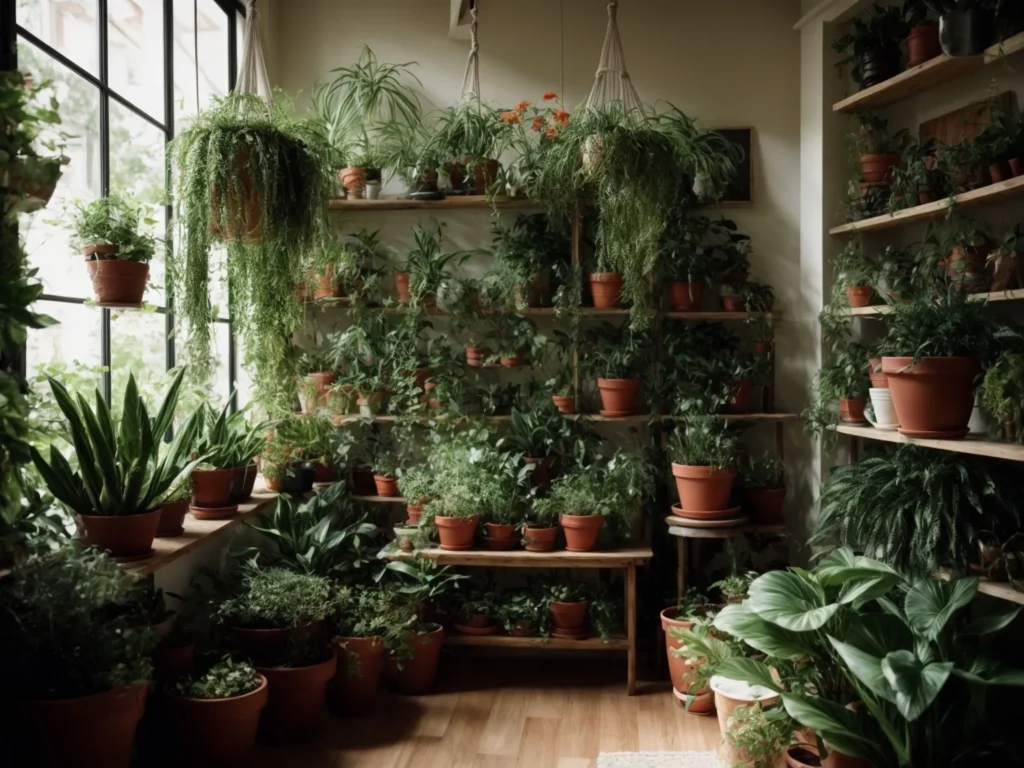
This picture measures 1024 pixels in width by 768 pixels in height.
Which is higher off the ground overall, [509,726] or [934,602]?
[934,602]

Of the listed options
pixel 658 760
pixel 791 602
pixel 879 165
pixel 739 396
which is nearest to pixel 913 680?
pixel 791 602

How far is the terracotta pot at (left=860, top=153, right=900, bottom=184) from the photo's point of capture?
4.21 meters

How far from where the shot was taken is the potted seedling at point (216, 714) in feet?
10.6

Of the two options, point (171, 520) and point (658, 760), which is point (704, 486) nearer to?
point (658, 760)

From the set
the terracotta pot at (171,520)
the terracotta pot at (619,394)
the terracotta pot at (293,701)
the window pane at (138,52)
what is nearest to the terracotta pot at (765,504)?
the terracotta pot at (619,394)

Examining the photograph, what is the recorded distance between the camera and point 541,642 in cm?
421

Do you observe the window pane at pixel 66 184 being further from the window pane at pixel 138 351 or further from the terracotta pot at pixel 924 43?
the terracotta pot at pixel 924 43

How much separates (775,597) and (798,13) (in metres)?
3.04

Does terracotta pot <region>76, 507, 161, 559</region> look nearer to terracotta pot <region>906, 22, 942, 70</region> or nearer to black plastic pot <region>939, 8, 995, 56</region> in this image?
black plastic pot <region>939, 8, 995, 56</region>

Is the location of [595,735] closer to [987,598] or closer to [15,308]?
[987,598]

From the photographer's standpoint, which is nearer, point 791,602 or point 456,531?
point 791,602

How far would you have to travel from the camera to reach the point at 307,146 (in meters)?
3.65

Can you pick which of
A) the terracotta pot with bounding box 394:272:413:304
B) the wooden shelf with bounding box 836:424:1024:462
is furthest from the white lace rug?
the terracotta pot with bounding box 394:272:413:304

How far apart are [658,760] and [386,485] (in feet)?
6.18
